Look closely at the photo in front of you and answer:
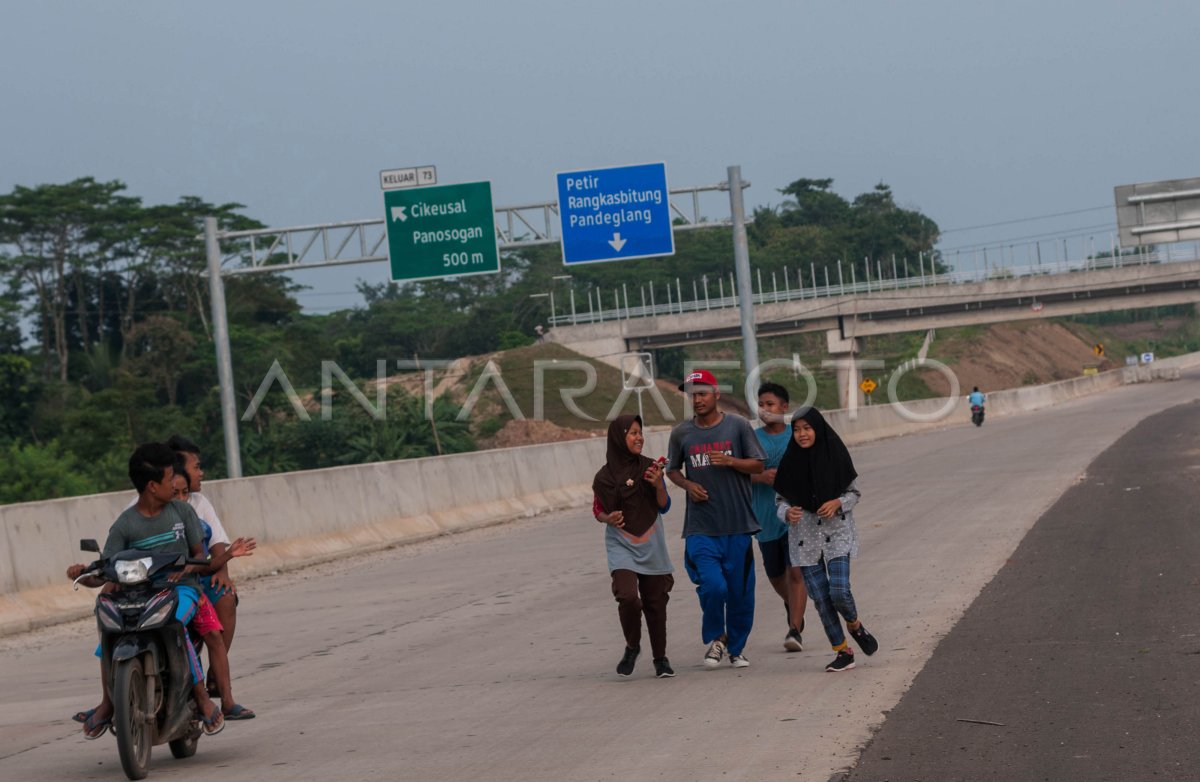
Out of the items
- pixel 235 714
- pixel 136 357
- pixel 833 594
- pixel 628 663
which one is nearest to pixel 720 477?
pixel 833 594

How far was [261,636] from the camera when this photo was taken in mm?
12969

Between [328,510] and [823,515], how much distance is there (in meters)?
12.5

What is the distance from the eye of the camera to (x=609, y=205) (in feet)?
116

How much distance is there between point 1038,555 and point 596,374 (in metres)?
74.9

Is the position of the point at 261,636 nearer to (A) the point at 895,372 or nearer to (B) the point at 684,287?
(A) the point at 895,372

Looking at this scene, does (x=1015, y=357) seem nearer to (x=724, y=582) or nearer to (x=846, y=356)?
(x=846, y=356)

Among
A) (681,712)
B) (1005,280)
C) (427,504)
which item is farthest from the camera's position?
(1005,280)

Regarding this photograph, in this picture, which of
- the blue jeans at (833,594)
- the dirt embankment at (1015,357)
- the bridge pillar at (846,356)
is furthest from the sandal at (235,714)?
the dirt embankment at (1015,357)

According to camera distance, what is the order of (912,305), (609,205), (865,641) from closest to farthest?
(865,641) < (609,205) < (912,305)

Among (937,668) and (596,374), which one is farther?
(596,374)

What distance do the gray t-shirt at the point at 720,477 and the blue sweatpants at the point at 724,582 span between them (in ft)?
0.24

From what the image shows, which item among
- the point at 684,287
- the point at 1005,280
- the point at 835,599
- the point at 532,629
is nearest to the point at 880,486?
the point at 532,629

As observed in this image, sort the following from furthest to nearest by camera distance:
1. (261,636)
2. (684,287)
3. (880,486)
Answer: (684,287) → (880,486) → (261,636)

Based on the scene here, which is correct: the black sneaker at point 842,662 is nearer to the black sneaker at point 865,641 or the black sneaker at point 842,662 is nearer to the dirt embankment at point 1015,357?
the black sneaker at point 865,641
